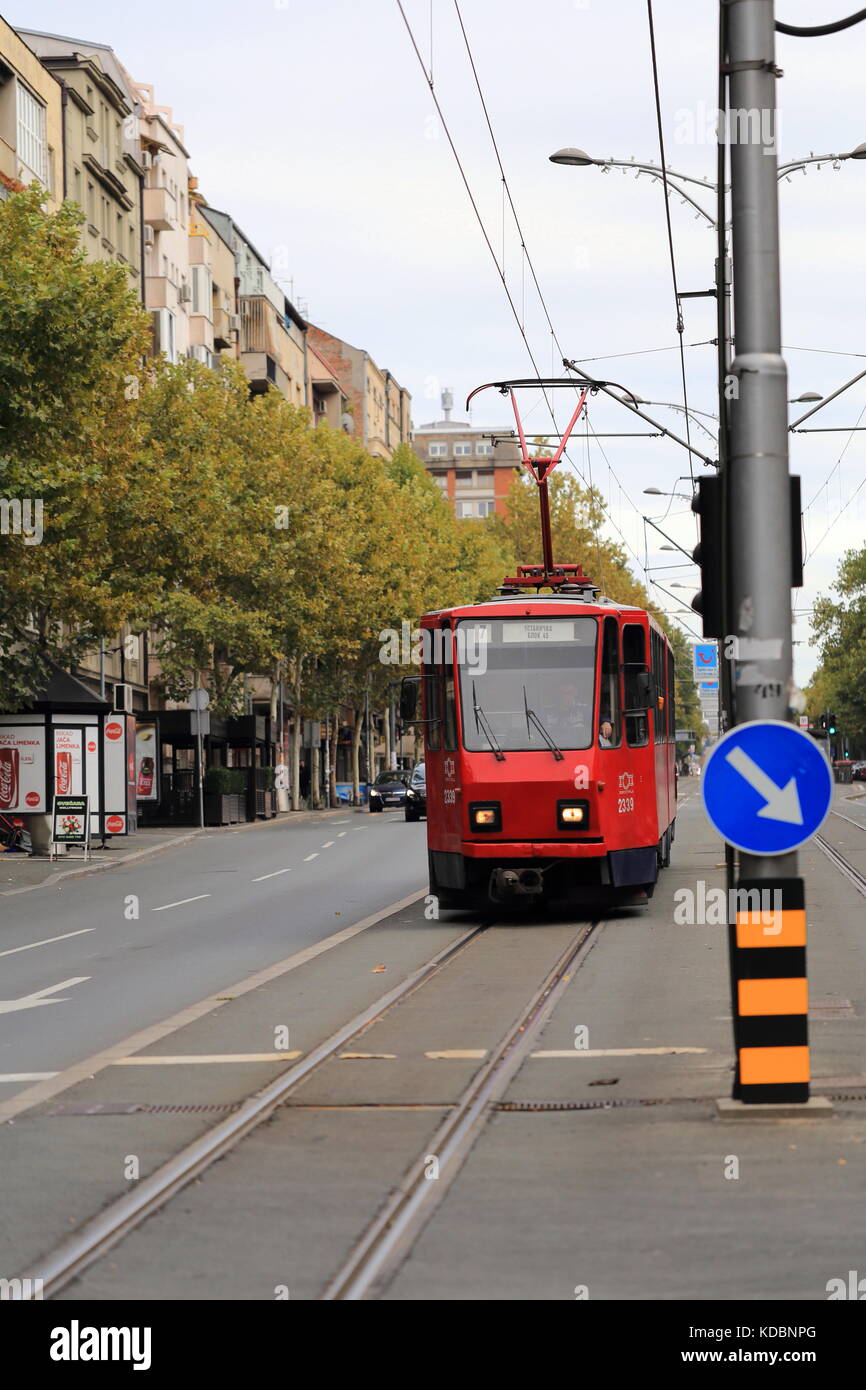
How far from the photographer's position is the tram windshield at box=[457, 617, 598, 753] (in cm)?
2000

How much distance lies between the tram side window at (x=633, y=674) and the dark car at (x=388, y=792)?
4436cm

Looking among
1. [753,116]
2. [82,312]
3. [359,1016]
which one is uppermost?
[82,312]

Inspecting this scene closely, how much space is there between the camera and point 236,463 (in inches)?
1875

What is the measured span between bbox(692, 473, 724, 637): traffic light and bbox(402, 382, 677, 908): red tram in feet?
33.2

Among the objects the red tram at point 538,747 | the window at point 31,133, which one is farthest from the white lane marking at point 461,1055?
the window at point 31,133

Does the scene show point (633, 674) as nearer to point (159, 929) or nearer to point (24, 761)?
point (159, 929)

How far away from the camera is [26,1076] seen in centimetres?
1066

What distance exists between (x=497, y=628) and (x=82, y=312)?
1171 cm

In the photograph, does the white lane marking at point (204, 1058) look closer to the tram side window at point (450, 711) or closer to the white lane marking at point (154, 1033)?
the white lane marking at point (154, 1033)

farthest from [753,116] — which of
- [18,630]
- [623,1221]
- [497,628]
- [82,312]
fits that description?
[18,630]

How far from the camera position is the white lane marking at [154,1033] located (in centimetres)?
983

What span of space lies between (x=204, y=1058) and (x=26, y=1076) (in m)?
0.98

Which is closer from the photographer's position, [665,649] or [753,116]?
[753,116]
